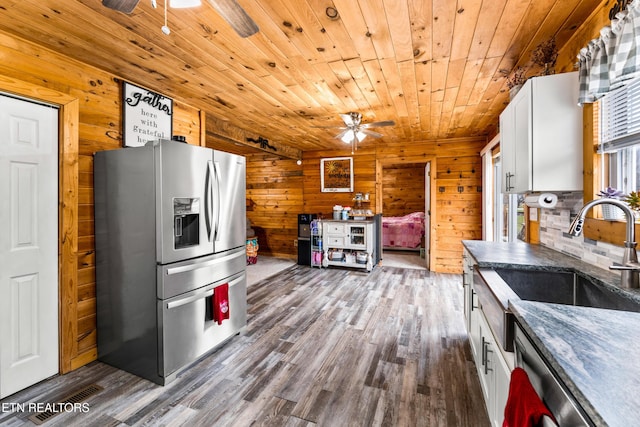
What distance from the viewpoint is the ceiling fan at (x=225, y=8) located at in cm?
116

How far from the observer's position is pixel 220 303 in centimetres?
242

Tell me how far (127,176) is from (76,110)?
67 centimetres

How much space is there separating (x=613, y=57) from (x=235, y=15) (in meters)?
1.84

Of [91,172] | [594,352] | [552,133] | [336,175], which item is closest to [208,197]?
[91,172]

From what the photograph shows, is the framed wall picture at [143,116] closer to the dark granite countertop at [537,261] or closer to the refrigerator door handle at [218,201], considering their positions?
the refrigerator door handle at [218,201]

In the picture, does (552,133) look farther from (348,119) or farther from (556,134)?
(348,119)

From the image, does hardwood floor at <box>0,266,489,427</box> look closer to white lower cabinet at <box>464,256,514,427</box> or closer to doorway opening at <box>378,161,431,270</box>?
white lower cabinet at <box>464,256,514,427</box>

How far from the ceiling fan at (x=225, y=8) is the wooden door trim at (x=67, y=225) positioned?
139 centimetres

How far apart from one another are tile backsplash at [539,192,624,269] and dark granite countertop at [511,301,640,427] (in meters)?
0.87

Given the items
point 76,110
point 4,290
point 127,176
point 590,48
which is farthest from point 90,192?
point 590,48

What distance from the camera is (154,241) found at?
2.04 meters

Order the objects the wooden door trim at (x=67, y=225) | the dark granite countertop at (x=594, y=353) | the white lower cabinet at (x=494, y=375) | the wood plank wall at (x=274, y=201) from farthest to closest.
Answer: the wood plank wall at (x=274, y=201) < the wooden door trim at (x=67, y=225) < the white lower cabinet at (x=494, y=375) < the dark granite countertop at (x=594, y=353)

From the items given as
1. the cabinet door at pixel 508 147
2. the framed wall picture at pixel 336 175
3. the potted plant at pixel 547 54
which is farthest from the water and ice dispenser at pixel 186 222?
→ the framed wall picture at pixel 336 175

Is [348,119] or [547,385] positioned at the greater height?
[348,119]
